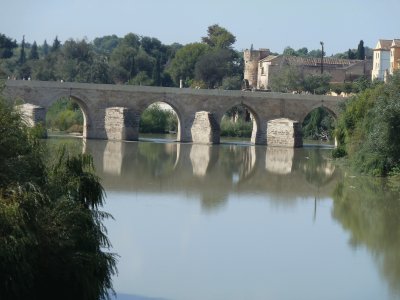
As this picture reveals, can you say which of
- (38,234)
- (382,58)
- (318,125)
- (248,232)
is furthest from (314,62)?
(38,234)

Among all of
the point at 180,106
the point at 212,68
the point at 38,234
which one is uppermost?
the point at 212,68

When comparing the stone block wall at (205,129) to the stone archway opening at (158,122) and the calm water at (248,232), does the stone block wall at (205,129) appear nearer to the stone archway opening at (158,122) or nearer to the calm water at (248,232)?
the stone archway opening at (158,122)

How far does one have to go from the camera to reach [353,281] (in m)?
15.2

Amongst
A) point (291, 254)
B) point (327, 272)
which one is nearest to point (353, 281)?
point (327, 272)

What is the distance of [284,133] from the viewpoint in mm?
44281

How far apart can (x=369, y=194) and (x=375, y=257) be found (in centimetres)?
824

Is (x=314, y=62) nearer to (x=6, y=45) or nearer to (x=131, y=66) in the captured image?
(x=131, y=66)

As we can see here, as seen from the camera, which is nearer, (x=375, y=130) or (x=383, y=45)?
(x=375, y=130)

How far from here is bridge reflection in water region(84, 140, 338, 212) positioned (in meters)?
26.3

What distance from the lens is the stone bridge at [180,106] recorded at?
4247cm

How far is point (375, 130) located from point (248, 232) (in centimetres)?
1079

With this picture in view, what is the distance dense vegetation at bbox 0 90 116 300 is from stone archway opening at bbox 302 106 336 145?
3939 centimetres

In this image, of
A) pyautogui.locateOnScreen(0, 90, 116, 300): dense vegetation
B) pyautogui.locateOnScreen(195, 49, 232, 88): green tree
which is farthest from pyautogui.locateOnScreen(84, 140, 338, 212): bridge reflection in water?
pyautogui.locateOnScreen(195, 49, 232, 88): green tree

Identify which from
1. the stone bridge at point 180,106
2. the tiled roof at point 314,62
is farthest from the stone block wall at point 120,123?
the tiled roof at point 314,62
